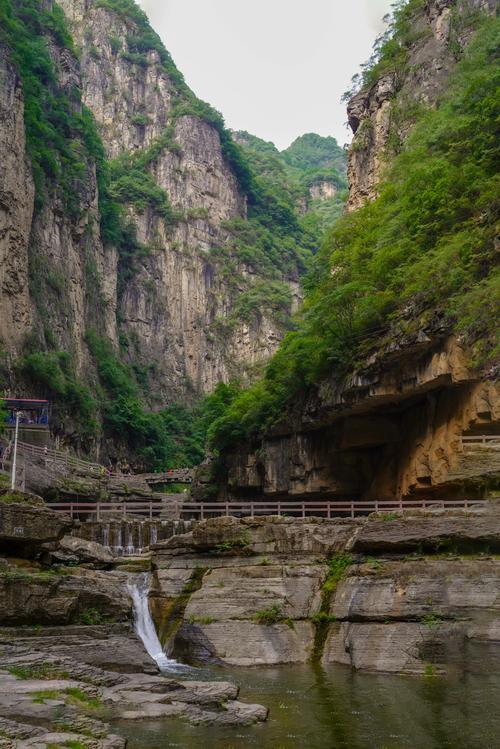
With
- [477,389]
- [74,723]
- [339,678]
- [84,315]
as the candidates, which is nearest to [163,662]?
[339,678]

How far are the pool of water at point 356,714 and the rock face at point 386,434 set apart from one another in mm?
10714

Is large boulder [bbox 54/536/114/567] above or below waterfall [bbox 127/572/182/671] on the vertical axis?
above

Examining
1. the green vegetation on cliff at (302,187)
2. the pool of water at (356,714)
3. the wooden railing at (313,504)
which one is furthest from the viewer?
the green vegetation on cliff at (302,187)

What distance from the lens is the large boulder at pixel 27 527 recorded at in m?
20.3

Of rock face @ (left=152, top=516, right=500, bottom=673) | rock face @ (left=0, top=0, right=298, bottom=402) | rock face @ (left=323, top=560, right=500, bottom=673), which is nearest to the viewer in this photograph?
rock face @ (left=323, top=560, right=500, bottom=673)

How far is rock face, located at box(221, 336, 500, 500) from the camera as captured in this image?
95.9ft

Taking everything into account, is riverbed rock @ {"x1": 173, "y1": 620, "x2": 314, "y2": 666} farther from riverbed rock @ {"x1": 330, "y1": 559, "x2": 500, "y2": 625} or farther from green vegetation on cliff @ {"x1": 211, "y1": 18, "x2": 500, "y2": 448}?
green vegetation on cliff @ {"x1": 211, "y1": 18, "x2": 500, "y2": 448}

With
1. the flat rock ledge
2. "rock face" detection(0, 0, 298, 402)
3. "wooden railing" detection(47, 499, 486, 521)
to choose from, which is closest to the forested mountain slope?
"wooden railing" detection(47, 499, 486, 521)

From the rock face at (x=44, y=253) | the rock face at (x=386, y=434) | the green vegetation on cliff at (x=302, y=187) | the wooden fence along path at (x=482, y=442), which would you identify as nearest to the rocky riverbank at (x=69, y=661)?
the wooden fence along path at (x=482, y=442)

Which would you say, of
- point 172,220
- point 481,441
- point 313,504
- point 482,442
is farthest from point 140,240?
point 482,442

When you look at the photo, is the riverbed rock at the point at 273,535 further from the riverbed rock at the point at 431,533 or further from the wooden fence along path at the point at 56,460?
the wooden fence along path at the point at 56,460

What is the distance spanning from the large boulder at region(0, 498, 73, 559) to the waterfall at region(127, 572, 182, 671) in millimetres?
3978

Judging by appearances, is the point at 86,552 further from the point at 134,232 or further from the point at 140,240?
the point at 140,240

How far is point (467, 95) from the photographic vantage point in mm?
36906
